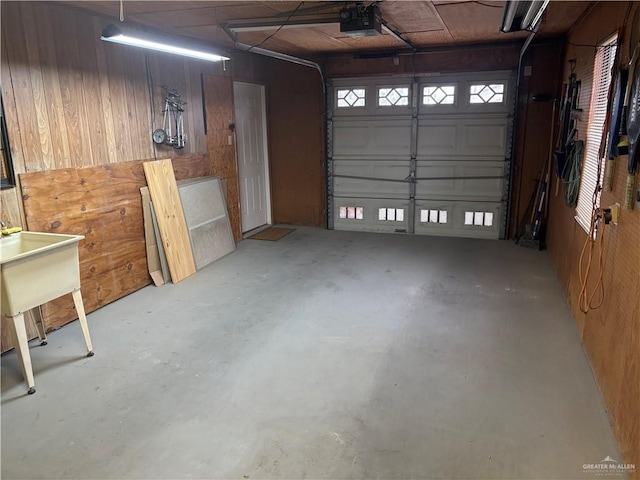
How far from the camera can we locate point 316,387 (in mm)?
2729

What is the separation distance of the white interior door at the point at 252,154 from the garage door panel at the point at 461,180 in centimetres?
233

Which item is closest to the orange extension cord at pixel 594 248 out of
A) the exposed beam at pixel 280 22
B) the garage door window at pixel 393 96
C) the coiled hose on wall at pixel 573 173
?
the coiled hose on wall at pixel 573 173

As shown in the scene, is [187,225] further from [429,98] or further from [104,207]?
[429,98]

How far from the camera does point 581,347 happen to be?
314cm

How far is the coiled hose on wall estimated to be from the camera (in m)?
3.73

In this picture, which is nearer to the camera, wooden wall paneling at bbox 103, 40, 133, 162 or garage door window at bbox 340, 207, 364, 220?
wooden wall paneling at bbox 103, 40, 133, 162

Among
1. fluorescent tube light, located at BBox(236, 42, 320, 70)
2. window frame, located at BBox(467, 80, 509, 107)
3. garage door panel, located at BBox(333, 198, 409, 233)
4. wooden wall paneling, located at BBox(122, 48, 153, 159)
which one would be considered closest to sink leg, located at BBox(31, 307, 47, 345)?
wooden wall paneling, located at BBox(122, 48, 153, 159)

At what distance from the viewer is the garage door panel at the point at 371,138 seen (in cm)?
634

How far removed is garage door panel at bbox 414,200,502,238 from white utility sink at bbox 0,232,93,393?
467 cm

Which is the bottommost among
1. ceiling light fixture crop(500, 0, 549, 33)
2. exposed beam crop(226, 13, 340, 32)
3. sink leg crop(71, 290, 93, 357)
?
sink leg crop(71, 290, 93, 357)

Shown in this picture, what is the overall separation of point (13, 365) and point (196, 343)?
1.16m

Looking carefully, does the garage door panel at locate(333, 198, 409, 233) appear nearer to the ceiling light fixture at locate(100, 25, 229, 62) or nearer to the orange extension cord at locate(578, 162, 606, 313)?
the ceiling light fixture at locate(100, 25, 229, 62)

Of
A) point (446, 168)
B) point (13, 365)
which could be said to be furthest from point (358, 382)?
point (446, 168)

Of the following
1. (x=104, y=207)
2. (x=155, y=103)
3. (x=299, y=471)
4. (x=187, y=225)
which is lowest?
(x=299, y=471)
